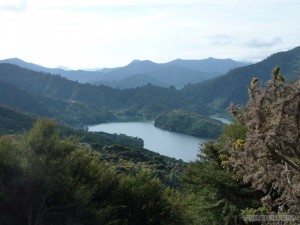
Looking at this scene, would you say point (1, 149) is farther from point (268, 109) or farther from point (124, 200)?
point (268, 109)

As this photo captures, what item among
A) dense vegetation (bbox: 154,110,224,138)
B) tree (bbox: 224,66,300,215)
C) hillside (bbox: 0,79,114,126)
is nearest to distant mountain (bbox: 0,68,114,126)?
Result: hillside (bbox: 0,79,114,126)

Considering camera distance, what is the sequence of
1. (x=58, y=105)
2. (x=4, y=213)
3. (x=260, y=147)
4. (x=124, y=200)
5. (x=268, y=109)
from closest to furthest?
(x=260, y=147) → (x=268, y=109) → (x=4, y=213) → (x=124, y=200) → (x=58, y=105)

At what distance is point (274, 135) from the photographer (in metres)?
4.58

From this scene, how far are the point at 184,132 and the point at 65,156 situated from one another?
383 ft

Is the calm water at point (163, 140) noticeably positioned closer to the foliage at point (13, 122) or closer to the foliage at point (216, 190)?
the foliage at point (13, 122)

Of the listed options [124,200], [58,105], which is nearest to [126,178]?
[124,200]

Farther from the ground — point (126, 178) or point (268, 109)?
point (268, 109)

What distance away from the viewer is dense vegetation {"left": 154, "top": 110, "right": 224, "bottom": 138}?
120 m

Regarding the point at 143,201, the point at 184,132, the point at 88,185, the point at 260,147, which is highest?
the point at 260,147

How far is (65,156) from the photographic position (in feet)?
46.1

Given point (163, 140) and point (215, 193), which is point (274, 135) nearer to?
point (215, 193)

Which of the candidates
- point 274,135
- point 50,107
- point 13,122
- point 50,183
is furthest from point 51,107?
point 274,135

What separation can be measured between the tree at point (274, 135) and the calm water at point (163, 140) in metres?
71.3

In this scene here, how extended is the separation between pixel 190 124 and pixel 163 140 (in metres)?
22.4
